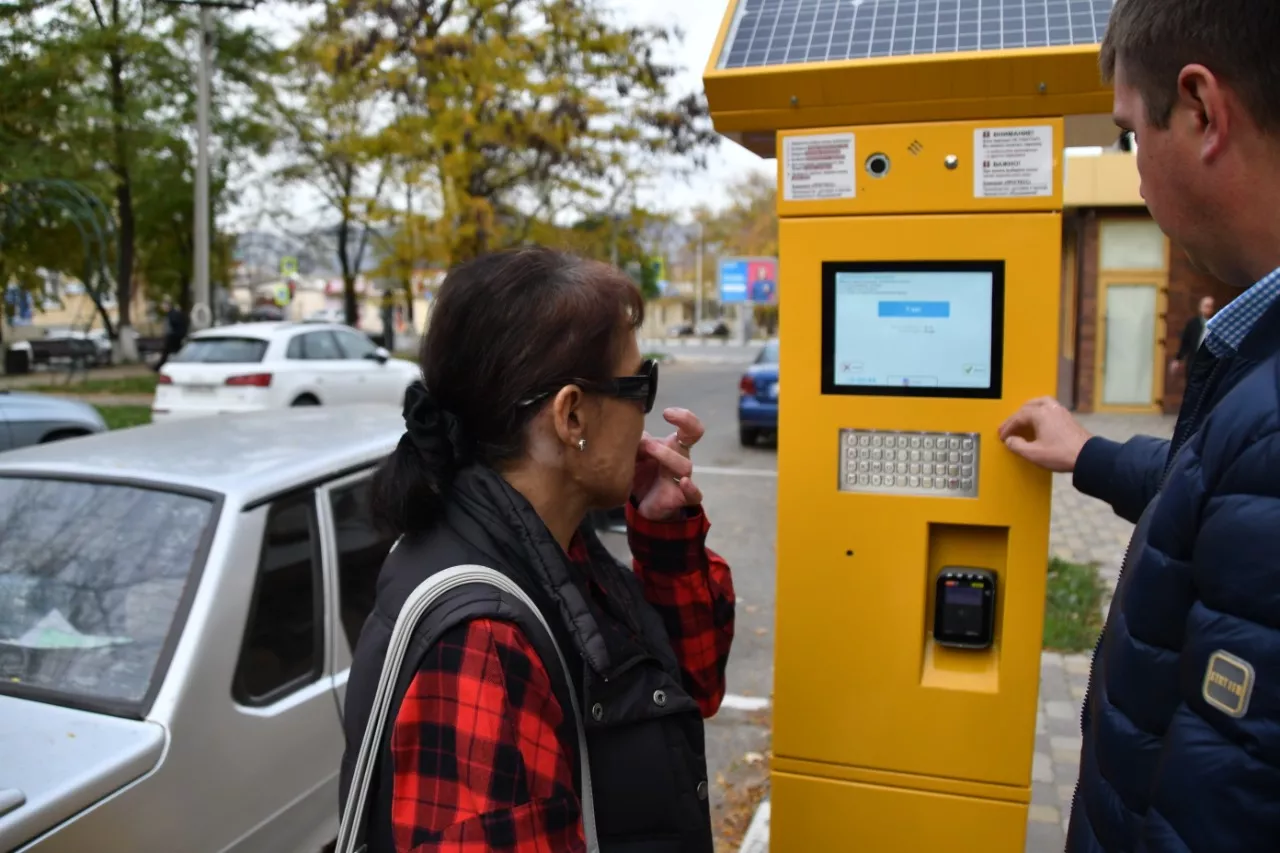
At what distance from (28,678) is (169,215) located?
79.8 ft

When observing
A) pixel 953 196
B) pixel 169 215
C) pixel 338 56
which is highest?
pixel 338 56

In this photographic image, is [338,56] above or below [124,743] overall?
above

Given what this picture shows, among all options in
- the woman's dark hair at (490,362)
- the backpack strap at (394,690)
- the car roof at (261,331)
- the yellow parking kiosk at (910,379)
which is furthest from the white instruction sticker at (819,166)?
the car roof at (261,331)

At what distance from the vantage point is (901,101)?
2145 millimetres

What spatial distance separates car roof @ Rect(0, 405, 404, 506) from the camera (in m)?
2.85

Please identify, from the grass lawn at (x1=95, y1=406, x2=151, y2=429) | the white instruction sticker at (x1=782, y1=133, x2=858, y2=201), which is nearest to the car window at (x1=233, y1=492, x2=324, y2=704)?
the white instruction sticker at (x1=782, y1=133, x2=858, y2=201)

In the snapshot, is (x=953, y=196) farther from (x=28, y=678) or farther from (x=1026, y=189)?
(x=28, y=678)

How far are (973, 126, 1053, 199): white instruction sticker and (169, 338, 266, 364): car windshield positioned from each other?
38.0 feet

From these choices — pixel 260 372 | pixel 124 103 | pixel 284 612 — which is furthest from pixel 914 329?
pixel 124 103

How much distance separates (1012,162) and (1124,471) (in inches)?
26.4

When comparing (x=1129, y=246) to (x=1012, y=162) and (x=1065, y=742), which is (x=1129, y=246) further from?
(x=1012, y=162)

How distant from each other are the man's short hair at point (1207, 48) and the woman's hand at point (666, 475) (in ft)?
3.30

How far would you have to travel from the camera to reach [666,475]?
2023mm

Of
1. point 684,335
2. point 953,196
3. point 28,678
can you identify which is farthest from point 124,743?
point 684,335
